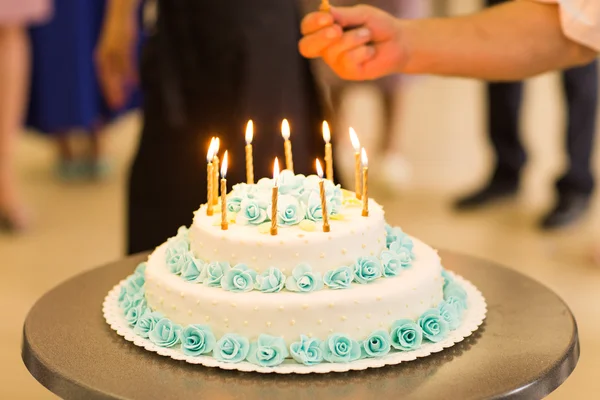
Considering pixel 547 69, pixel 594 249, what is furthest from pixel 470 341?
pixel 594 249

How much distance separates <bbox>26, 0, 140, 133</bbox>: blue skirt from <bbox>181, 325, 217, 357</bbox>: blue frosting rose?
2.98m

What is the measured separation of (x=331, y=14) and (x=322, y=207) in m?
0.45

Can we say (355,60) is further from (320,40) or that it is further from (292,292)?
(292,292)

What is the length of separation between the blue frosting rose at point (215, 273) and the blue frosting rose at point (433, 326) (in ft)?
0.92

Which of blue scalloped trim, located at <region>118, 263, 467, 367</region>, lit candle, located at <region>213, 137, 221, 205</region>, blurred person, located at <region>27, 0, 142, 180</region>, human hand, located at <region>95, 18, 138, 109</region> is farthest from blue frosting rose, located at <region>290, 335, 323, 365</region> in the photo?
blurred person, located at <region>27, 0, 142, 180</region>

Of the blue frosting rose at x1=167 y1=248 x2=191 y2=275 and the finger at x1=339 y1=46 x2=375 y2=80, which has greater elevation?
the finger at x1=339 y1=46 x2=375 y2=80

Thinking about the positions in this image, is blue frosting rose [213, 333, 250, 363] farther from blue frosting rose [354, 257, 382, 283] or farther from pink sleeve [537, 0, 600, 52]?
pink sleeve [537, 0, 600, 52]

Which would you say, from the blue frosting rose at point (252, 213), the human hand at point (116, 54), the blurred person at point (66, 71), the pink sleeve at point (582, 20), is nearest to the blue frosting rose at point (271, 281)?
the blue frosting rose at point (252, 213)

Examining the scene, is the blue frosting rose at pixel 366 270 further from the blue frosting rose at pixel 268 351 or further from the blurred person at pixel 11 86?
the blurred person at pixel 11 86

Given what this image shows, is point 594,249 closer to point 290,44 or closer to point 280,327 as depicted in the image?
point 290,44

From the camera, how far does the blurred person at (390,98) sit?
416cm

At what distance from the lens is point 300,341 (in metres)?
1.27

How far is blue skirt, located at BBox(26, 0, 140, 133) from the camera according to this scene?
13.3 ft

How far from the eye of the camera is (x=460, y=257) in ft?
5.66
